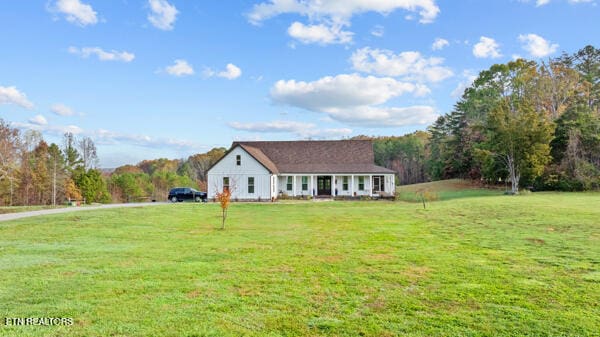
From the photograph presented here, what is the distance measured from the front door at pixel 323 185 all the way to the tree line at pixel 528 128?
14.6 m

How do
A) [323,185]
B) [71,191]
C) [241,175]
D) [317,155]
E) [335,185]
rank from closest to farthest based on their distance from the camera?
1. [241,175]
2. [335,185]
3. [323,185]
4. [317,155]
5. [71,191]

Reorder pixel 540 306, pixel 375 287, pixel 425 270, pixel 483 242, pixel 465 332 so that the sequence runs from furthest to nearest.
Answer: pixel 483 242 < pixel 425 270 < pixel 375 287 < pixel 540 306 < pixel 465 332

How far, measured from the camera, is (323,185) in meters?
33.7

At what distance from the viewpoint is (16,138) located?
32688 millimetres

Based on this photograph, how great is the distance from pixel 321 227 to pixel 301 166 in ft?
67.7

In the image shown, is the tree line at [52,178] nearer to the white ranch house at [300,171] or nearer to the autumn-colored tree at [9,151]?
the autumn-colored tree at [9,151]

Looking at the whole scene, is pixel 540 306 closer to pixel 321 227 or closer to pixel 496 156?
pixel 321 227

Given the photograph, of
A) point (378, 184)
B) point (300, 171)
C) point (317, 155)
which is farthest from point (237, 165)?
point (378, 184)

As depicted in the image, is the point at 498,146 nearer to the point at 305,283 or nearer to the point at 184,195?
the point at 184,195

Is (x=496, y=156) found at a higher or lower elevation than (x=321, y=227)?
higher

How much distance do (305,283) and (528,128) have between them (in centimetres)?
3288

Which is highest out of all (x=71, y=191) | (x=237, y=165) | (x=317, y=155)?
(x=317, y=155)

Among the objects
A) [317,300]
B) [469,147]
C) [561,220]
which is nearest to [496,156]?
[469,147]

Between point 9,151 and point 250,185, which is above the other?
point 9,151
